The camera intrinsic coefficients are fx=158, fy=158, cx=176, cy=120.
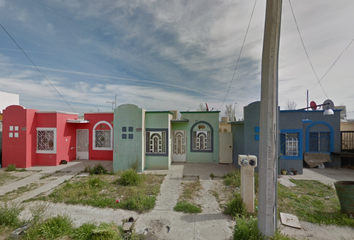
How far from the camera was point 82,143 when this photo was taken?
1102 cm

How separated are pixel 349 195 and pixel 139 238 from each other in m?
5.41

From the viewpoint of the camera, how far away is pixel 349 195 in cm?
412

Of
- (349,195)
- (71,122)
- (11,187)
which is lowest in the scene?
(11,187)

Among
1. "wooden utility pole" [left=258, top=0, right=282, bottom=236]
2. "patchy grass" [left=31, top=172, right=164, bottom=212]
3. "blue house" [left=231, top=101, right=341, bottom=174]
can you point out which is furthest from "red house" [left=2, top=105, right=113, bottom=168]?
"wooden utility pole" [left=258, top=0, right=282, bottom=236]

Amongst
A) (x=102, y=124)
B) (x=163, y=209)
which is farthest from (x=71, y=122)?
(x=163, y=209)

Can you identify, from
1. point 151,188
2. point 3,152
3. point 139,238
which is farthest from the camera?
point 3,152

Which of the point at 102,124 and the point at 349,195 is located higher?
the point at 102,124

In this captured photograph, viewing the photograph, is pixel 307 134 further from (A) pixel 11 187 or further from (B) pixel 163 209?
(A) pixel 11 187

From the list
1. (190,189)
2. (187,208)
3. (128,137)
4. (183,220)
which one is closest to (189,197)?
(190,189)

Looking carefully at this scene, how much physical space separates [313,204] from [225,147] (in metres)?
5.42

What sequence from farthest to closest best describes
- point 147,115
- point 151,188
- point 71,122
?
point 71,122, point 147,115, point 151,188

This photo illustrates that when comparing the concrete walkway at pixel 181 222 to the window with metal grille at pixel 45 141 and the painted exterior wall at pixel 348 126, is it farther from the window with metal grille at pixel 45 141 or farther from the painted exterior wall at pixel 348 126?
the painted exterior wall at pixel 348 126

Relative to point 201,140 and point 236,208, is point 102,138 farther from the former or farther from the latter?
point 236,208

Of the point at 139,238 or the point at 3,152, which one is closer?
the point at 139,238
